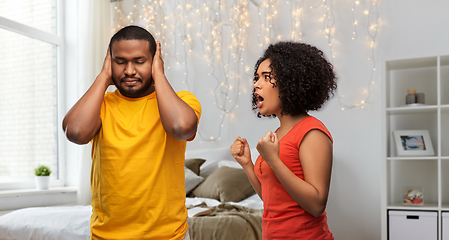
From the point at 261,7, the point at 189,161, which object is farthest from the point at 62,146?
the point at 261,7

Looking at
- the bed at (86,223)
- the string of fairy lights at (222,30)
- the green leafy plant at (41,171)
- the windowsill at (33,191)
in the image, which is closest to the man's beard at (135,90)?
the bed at (86,223)

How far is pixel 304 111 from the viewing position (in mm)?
1165

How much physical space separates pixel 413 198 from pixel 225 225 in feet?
4.68

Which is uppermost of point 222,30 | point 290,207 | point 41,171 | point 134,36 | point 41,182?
point 222,30

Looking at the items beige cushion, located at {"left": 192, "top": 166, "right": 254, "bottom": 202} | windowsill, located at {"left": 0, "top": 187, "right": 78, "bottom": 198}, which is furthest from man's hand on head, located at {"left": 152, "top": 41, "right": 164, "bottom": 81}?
windowsill, located at {"left": 0, "top": 187, "right": 78, "bottom": 198}

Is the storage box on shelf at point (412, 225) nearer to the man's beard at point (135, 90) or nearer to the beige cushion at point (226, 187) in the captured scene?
the beige cushion at point (226, 187)

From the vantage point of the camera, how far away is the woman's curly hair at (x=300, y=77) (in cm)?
112

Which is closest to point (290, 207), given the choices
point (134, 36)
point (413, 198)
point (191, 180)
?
point (134, 36)

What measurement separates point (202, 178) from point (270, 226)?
2.18 metres

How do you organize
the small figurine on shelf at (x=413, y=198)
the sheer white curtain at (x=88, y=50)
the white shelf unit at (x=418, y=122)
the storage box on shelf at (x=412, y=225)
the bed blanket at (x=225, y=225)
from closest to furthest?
the bed blanket at (x=225, y=225) < the storage box on shelf at (x=412, y=225) < the small figurine on shelf at (x=413, y=198) < the white shelf unit at (x=418, y=122) < the sheer white curtain at (x=88, y=50)

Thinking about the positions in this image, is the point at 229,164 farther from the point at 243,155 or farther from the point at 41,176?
the point at 243,155

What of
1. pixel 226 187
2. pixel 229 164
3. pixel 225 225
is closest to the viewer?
pixel 225 225

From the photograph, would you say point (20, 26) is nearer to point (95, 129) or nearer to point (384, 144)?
point (95, 129)

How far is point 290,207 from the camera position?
106 cm
